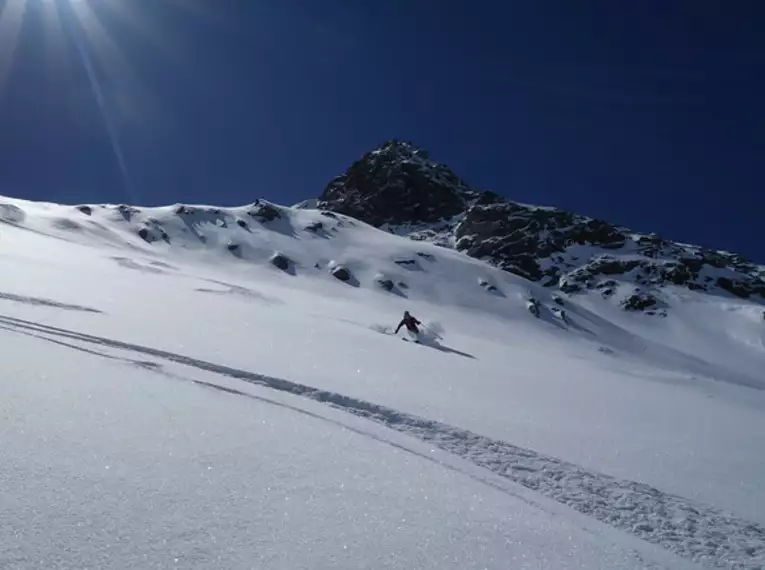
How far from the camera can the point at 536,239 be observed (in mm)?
111625

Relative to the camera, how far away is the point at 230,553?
12.5 ft

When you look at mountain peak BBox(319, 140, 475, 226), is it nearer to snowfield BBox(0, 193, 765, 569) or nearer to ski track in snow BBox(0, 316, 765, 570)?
snowfield BBox(0, 193, 765, 569)

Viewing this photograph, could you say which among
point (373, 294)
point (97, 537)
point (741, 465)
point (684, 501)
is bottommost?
point (97, 537)

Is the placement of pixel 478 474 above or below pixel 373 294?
below

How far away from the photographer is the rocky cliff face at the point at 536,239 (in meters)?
96.9

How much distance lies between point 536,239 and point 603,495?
4315 inches

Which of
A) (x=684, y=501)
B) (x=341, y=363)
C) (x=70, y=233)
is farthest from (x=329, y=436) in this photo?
(x=70, y=233)

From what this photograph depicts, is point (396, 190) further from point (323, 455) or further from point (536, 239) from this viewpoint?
point (323, 455)

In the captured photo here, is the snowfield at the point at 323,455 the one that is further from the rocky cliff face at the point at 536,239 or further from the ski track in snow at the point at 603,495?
the rocky cliff face at the point at 536,239

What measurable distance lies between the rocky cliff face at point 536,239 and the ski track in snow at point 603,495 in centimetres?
8467

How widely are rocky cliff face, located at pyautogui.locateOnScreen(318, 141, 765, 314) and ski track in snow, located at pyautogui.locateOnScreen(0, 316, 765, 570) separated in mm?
84665

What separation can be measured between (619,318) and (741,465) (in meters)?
78.8

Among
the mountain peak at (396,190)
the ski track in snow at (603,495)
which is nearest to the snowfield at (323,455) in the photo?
the ski track in snow at (603,495)

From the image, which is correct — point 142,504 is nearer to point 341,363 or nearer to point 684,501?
point 684,501
